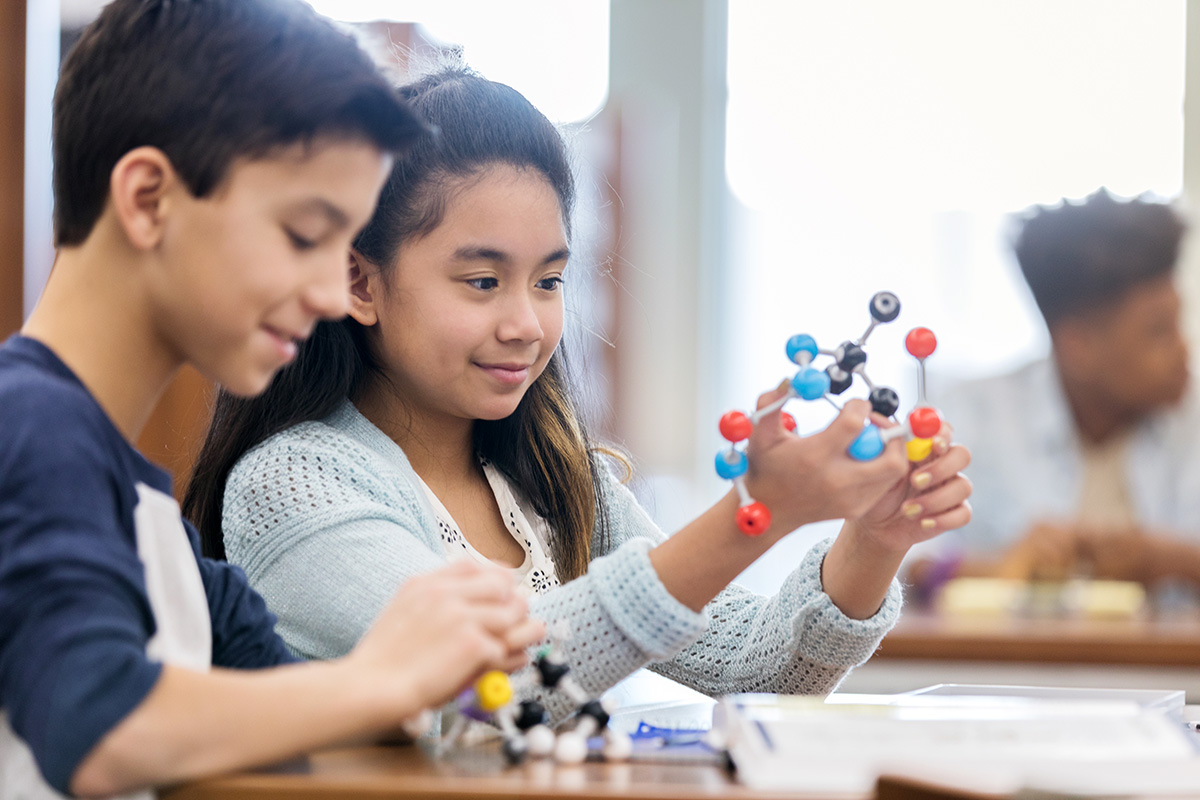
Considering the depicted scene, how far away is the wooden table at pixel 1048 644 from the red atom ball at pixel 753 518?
1.44 metres

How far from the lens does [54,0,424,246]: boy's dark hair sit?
62 centimetres

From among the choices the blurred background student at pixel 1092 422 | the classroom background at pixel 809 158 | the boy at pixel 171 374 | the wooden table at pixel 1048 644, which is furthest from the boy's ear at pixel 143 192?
the blurred background student at pixel 1092 422

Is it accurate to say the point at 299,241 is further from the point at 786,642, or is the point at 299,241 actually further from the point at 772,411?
the point at 786,642

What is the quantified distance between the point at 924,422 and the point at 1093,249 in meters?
2.07

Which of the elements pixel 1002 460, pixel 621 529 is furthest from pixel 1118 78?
pixel 621 529

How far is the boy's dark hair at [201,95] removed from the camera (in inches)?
24.4

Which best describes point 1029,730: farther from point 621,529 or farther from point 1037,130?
point 1037,130

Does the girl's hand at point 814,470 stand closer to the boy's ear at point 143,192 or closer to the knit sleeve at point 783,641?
the knit sleeve at point 783,641

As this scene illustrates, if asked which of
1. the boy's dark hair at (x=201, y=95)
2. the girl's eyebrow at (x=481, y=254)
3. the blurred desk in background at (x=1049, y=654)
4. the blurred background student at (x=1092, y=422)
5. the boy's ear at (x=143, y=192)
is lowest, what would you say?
the blurred desk in background at (x=1049, y=654)

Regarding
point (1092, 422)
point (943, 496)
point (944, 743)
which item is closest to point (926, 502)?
point (943, 496)

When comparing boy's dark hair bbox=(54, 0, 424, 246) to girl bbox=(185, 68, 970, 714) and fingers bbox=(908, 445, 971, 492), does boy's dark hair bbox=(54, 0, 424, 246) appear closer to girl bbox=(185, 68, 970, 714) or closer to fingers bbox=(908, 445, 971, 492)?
girl bbox=(185, 68, 970, 714)

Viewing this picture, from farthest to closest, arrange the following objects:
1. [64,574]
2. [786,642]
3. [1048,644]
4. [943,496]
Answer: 1. [1048,644]
2. [786,642]
3. [943,496]
4. [64,574]

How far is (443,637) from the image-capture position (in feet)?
1.90

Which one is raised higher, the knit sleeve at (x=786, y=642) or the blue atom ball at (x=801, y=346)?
the blue atom ball at (x=801, y=346)
